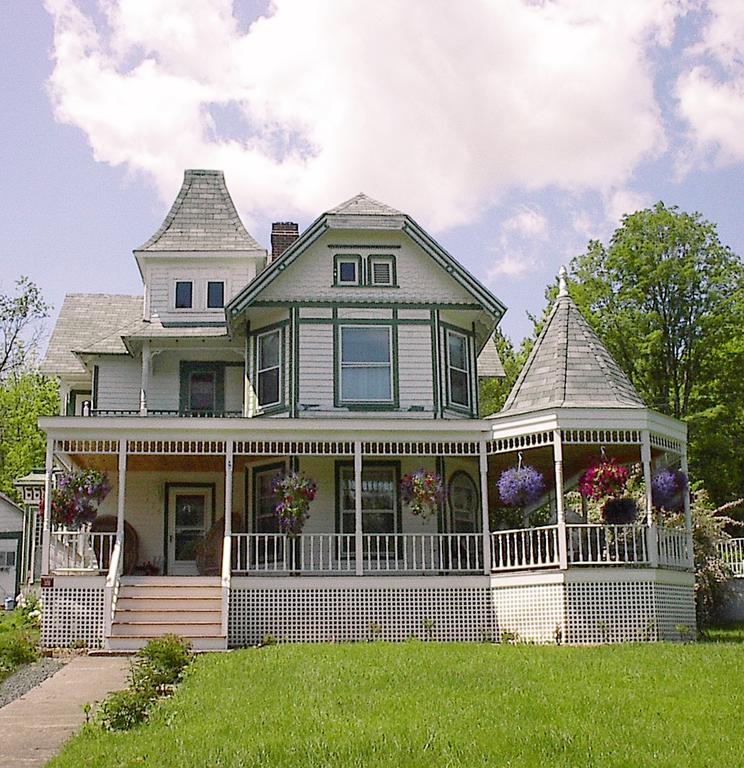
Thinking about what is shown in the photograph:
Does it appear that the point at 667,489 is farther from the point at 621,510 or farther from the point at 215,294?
the point at 215,294

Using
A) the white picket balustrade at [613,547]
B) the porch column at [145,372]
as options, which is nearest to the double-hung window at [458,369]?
the white picket balustrade at [613,547]

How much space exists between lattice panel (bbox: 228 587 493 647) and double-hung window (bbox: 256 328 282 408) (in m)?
5.15

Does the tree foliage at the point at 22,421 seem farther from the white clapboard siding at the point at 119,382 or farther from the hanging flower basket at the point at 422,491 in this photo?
the hanging flower basket at the point at 422,491

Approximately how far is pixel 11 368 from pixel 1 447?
5.02 m

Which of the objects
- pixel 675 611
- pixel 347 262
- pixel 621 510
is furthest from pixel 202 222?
pixel 675 611

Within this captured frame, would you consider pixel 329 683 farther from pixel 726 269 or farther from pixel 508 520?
pixel 726 269

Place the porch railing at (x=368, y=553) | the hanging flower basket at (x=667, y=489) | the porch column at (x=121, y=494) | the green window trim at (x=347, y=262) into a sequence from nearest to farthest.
Result: the porch column at (x=121, y=494)
the hanging flower basket at (x=667, y=489)
the porch railing at (x=368, y=553)
the green window trim at (x=347, y=262)

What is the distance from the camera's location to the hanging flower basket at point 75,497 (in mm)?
21734

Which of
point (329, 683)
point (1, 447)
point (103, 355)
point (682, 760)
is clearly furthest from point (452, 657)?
point (1, 447)

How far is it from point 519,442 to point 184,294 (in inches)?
392

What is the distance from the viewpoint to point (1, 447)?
51.0 m

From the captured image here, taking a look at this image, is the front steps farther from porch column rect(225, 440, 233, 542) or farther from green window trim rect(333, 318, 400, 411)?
green window trim rect(333, 318, 400, 411)

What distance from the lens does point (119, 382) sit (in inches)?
1103

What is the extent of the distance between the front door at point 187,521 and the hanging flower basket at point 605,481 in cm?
922
